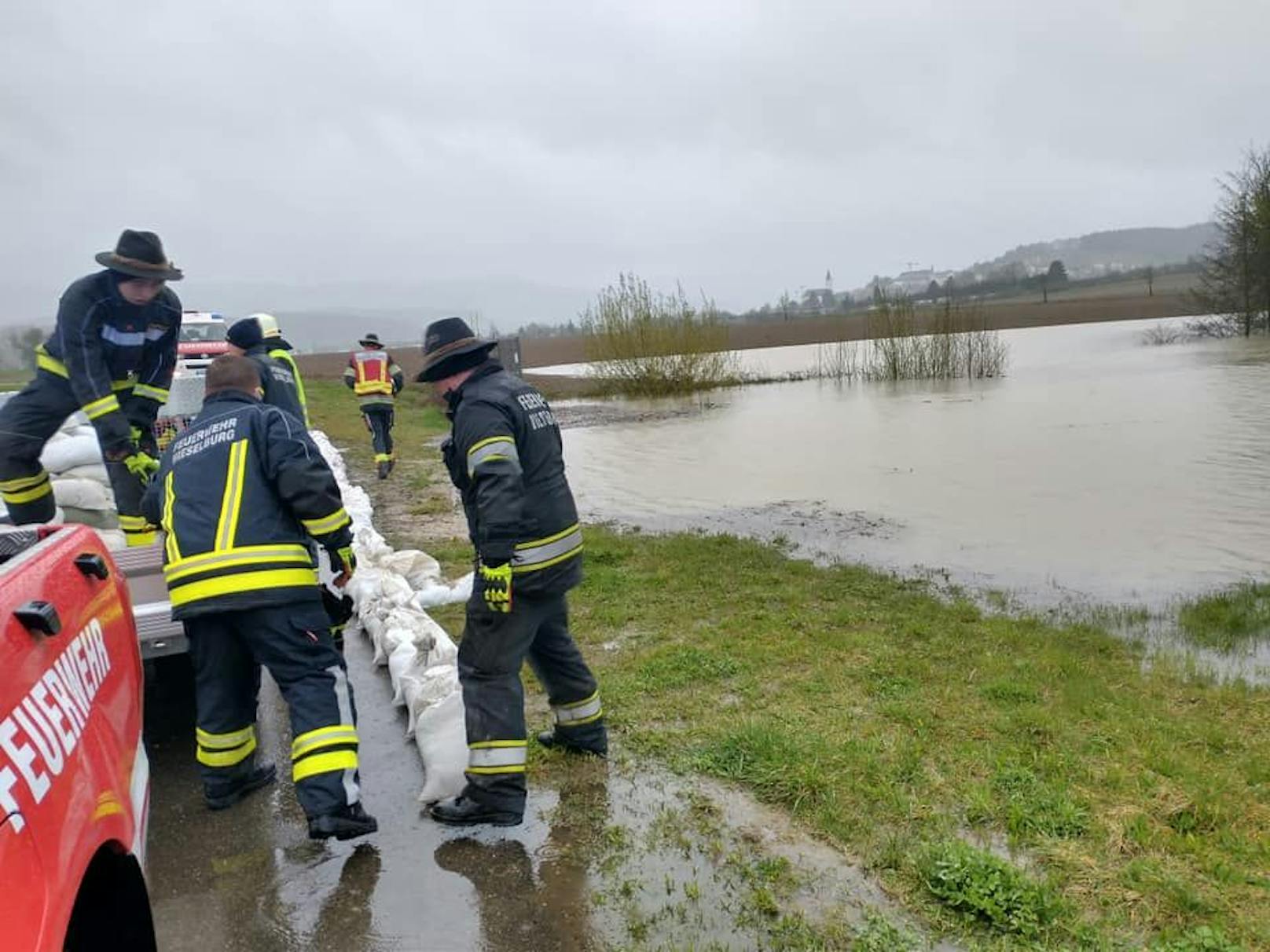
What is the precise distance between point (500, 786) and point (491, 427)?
1.31m

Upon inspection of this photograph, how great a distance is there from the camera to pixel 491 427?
3.26 metres

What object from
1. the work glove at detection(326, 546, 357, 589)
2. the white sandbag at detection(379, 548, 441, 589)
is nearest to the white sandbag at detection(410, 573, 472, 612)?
the white sandbag at detection(379, 548, 441, 589)

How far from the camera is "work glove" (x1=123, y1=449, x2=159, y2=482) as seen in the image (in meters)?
4.90

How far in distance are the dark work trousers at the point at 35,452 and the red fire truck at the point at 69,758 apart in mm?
2770

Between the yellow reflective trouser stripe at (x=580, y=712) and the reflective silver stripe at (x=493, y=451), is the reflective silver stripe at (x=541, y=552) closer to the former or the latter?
the reflective silver stripe at (x=493, y=451)

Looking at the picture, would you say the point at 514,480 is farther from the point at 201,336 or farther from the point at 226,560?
the point at 201,336

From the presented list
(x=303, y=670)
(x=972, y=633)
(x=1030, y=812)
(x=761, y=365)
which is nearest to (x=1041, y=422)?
(x=972, y=633)

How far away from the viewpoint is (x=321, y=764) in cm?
314

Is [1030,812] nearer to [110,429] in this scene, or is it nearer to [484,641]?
[484,641]

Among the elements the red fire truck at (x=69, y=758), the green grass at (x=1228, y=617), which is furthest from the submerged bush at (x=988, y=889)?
the green grass at (x=1228, y=617)

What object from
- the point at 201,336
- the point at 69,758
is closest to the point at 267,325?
the point at 69,758

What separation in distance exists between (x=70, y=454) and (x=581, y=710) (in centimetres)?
503

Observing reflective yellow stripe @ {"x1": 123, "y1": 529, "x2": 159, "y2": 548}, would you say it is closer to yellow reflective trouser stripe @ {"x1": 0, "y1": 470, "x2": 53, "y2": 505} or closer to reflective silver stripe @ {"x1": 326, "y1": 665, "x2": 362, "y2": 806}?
yellow reflective trouser stripe @ {"x1": 0, "y1": 470, "x2": 53, "y2": 505}

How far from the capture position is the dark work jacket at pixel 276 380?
18.3 feet
